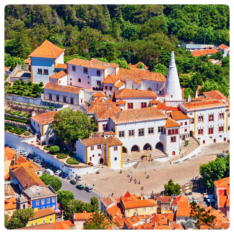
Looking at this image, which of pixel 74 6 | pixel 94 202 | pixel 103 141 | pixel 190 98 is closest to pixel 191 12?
pixel 74 6

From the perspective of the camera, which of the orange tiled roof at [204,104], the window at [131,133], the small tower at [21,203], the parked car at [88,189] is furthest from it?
the orange tiled roof at [204,104]

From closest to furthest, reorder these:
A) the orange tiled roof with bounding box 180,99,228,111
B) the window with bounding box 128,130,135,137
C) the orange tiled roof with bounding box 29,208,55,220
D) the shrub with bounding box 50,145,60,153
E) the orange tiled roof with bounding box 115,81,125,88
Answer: the orange tiled roof with bounding box 29,208,55,220
the shrub with bounding box 50,145,60,153
the window with bounding box 128,130,135,137
the orange tiled roof with bounding box 180,99,228,111
the orange tiled roof with bounding box 115,81,125,88

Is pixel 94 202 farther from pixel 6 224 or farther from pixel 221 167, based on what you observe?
pixel 221 167

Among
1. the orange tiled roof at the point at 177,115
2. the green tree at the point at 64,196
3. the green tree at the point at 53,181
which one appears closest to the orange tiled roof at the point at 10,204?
the green tree at the point at 53,181

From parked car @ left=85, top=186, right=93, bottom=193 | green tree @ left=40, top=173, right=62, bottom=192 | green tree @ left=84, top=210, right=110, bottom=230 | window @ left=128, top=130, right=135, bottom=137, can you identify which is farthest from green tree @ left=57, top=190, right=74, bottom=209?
window @ left=128, top=130, right=135, bottom=137

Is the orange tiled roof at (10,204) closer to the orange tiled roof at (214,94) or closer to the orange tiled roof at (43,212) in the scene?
the orange tiled roof at (43,212)

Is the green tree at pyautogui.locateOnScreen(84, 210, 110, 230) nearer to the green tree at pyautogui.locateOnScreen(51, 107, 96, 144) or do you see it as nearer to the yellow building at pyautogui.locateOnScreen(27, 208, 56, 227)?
the yellow building at pyautogui.locateOnScreen(27, 208, 56, 227)
